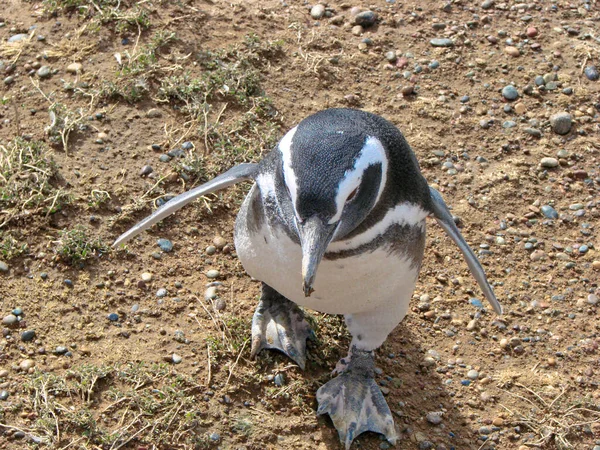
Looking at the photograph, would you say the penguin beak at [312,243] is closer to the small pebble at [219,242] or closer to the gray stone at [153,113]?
the small pebble at [219,242]

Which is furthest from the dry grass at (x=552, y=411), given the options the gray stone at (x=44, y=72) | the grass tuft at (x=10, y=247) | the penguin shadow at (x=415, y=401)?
the gray stone at (x=44, y=72)

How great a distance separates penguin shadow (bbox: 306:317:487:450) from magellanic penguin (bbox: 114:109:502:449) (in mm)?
61

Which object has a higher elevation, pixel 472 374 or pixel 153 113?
pixel 153 113

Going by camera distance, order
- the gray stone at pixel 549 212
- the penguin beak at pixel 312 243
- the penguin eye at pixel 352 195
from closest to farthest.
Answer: the penguin beak at pixel 312 243 < the penguin eye at pixel 352 195 < the gray stone at pixel 549 212

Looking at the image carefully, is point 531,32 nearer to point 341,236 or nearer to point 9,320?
point 341,236

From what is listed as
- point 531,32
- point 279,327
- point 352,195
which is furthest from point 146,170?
point 531,32

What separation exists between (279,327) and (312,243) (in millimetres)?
982

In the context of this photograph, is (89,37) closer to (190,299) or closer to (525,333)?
(190,299)

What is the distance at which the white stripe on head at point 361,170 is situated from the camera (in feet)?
7.21

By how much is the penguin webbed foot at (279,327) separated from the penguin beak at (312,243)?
2.99 feet

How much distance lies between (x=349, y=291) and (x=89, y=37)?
7.42 feet

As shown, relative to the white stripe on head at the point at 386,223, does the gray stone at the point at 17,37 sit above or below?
below

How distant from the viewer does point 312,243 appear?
2.16 metres

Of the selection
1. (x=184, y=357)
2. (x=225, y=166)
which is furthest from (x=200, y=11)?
(x=184, y=357)
